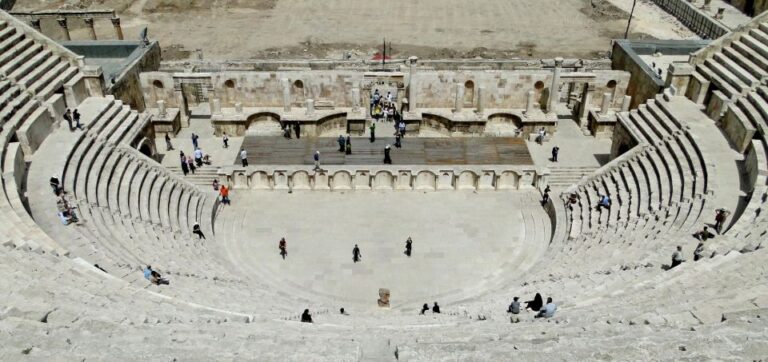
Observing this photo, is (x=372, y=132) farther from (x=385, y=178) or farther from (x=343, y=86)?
(x=343, y=86)

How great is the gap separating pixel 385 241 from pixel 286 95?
34.7ft

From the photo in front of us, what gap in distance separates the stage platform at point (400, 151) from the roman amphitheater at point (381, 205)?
14 cm

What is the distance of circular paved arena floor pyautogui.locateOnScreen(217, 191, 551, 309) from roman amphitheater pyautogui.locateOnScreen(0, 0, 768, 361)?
3.3 inches

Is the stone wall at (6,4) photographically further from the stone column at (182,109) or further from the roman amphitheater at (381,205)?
the stone column at (182,109)

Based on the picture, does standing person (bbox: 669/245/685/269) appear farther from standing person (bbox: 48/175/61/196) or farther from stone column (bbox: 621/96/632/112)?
standing person (bbox: 48/175/61/196)

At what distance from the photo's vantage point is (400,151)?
2580cm

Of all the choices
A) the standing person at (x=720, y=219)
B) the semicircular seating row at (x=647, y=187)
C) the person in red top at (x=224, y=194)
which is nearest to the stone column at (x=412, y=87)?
the semicircular seating row at (x=647, y=187)

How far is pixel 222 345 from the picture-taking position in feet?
30.8

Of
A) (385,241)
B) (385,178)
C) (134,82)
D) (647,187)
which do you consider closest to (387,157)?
(385,178)

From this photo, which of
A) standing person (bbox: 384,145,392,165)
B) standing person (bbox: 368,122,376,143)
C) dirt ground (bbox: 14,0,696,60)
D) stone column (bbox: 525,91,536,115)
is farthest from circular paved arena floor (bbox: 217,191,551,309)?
dirt ground (bbox: 14,0,696,60)

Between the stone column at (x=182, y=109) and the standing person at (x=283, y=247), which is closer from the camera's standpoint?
the standing person at (x=283, y=247)

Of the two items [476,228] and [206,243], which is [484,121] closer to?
[476,228]

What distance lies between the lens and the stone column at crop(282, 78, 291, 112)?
27.5 meters

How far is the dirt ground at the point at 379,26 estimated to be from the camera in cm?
4106
